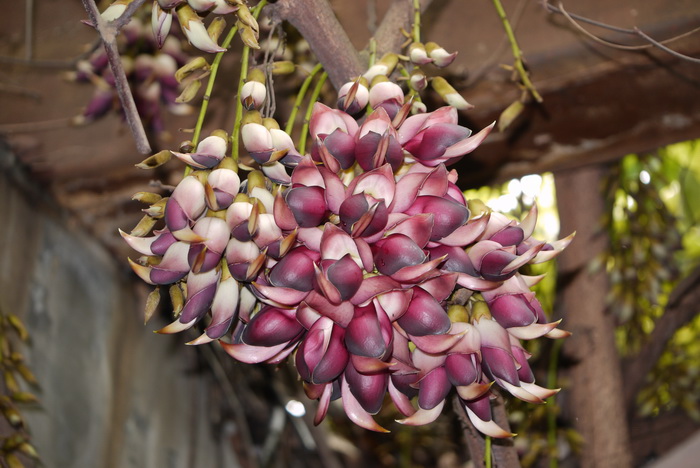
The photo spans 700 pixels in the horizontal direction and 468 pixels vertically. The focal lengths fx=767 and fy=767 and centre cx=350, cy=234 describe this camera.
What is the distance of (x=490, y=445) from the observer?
59 centimetres

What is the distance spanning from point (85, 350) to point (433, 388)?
3.74 feet

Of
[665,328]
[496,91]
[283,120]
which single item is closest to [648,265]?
[665,328]

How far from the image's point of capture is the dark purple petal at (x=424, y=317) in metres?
0.44

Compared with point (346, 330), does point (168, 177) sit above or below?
below

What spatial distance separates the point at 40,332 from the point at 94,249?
23 cm

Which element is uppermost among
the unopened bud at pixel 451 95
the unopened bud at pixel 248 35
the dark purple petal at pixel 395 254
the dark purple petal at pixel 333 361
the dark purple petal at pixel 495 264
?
the unopened bud at pixel 248 35

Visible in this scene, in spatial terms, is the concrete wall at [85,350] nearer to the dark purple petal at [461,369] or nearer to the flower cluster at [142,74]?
the flower cluster at [142,74]

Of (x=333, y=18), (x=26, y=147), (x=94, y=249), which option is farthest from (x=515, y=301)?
(x=94, y=249)

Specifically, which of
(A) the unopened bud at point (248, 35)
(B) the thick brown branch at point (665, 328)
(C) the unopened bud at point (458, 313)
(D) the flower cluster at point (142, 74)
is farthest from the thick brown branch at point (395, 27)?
(B) the thick brown branch at point (665, 328)

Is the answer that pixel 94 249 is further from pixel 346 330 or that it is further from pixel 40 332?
pixel 346 330

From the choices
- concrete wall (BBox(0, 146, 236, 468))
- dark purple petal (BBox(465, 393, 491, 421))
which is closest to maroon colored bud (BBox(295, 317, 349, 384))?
dark purple petal (BBox(465, 393, 491, 421))

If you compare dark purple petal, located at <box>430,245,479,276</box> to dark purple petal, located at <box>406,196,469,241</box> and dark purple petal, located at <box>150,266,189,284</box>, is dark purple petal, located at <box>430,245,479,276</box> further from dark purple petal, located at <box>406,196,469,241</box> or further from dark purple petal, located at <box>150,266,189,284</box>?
dark purple petal, located at <box>150,266,189,284</box>

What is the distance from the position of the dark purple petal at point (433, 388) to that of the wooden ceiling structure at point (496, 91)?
1.93 feet

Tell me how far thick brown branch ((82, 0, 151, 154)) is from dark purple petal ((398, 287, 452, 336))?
198 mm
